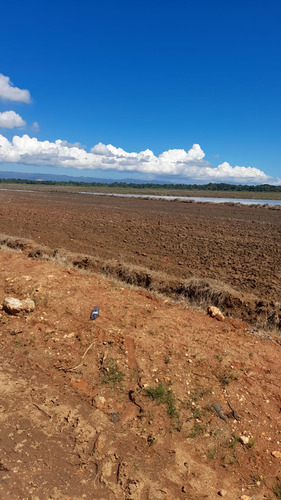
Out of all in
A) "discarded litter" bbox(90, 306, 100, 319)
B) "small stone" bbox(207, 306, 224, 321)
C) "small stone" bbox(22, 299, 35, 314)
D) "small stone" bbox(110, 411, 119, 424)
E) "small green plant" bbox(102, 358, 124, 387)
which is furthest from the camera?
"small stone" bbox(207, 306, 224, 321)

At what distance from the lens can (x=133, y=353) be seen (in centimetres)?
596

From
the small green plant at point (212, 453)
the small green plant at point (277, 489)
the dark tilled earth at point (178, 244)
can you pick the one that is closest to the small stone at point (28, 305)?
the small green plant at point (212, 453)

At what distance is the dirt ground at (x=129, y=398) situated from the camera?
12.6 feet

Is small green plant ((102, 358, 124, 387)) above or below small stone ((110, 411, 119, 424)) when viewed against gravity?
above

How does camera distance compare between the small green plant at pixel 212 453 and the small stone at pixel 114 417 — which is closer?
the small green plant at pixel 212 453

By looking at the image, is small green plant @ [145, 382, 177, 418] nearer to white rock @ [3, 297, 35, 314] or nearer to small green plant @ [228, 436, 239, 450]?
small green plant @ [228, 436, 239, 450]

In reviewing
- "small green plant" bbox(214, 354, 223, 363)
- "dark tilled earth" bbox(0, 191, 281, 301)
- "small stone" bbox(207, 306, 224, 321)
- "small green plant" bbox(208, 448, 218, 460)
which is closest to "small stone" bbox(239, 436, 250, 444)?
"small green plant" bbox(208, 448, 218, 460)

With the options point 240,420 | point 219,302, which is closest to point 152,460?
point 240,420

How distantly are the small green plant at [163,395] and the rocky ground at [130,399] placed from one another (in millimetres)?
20

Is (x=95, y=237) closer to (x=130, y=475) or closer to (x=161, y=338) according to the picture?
(x=161, y=338)

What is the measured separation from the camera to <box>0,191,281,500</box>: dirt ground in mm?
3846

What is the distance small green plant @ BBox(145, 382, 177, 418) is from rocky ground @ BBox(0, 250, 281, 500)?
0.07 ft

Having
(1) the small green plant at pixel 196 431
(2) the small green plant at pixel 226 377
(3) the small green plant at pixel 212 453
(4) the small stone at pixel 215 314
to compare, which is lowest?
(3) the small green plant at pixel 212 453

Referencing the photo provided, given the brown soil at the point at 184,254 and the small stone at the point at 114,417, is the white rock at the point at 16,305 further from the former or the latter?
the brown soil at the point at 184,254
